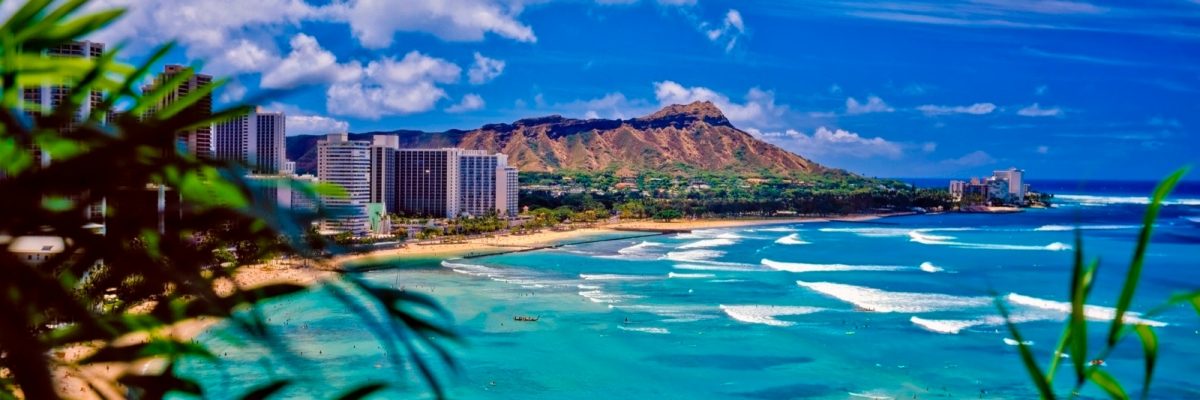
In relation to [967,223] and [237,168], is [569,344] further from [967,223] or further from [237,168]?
[967,223]

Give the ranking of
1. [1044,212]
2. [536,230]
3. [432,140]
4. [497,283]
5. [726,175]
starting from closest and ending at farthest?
[497,283] → [536,230] → [1044,212] → [726,175] → [432,140]

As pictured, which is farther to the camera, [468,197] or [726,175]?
[726,175]

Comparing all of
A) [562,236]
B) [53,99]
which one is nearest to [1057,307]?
[53,99]

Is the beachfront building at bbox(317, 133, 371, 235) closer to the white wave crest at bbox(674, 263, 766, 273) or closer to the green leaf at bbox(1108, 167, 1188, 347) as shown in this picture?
the white wave crest at bbox(674, 263, 766, 273)

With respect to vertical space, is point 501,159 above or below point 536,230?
above

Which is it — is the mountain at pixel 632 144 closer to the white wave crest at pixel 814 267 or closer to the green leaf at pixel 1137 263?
the white wave crest at pixel 814 267

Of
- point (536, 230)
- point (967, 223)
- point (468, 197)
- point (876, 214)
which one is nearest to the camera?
point (536, 230)

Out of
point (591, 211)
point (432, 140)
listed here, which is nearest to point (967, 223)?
point (591, 211)

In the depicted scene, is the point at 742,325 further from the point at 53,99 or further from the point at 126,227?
the point at 126,227
